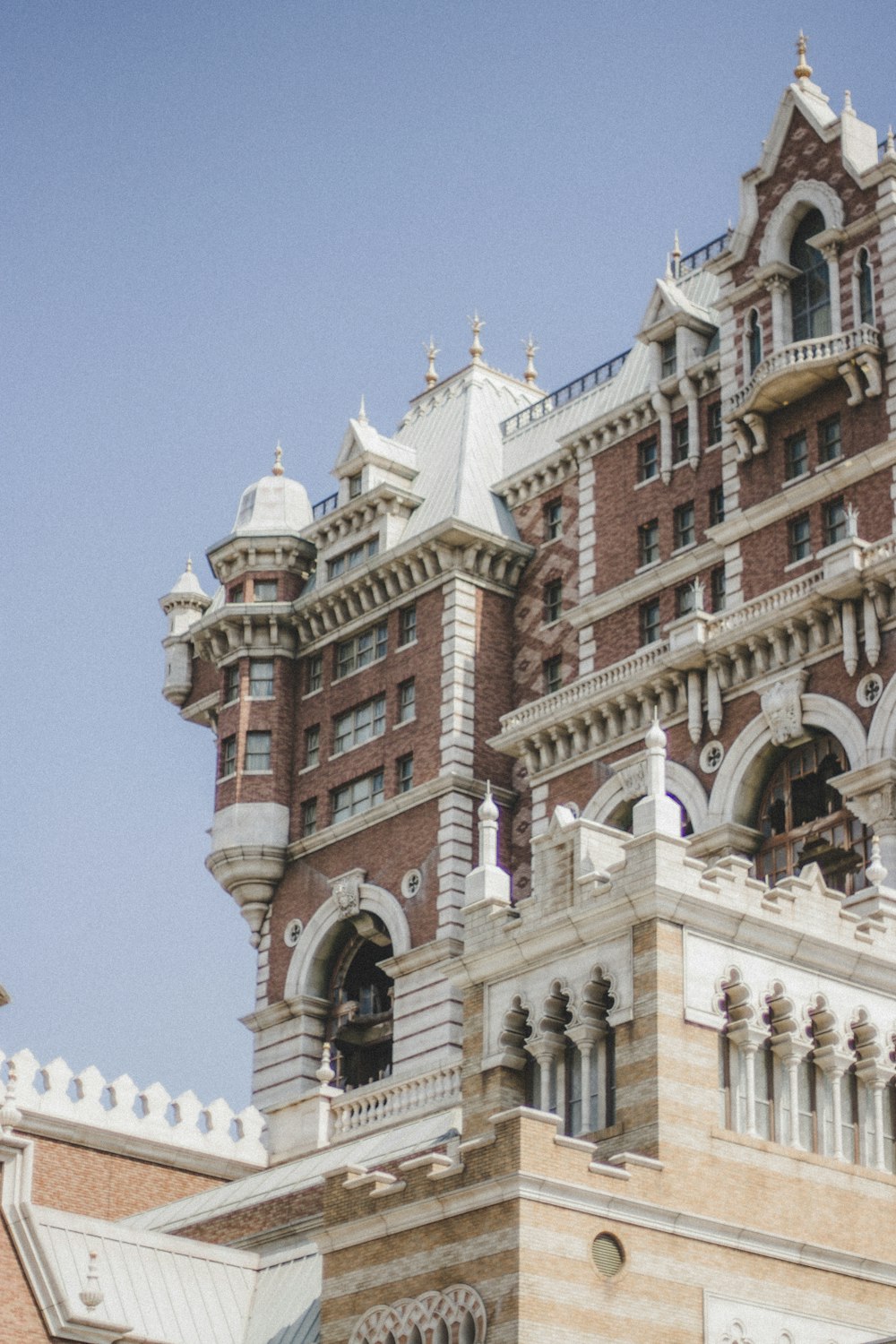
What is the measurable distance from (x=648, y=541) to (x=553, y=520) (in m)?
5.25

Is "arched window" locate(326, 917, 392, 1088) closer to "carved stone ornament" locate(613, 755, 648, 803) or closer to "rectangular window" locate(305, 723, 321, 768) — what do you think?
"rectangular window" locate(305, 723, 321, 768)

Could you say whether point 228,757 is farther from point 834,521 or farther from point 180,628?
point 834,521

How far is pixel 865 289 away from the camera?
67.9 m

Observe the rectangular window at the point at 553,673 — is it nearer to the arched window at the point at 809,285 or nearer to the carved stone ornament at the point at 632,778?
the carved stone ornament at the point at 632,778

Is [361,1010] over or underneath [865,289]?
underneath

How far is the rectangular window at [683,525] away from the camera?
Answer: 73062 mm

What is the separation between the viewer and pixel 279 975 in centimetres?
7894

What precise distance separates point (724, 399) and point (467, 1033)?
1093 inches

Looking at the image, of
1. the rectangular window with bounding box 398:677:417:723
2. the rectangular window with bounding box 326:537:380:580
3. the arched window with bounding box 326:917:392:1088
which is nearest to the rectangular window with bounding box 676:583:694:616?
the rectangular window with bounding box 398:677:417:723

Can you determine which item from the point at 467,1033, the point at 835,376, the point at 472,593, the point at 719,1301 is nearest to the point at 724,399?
the point at 835,376

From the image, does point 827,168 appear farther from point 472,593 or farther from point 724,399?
point 472,593

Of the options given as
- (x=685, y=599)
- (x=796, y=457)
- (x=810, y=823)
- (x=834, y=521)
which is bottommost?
(x=810, y=823)

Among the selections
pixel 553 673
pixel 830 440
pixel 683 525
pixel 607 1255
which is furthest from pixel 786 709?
pixel 607 1255

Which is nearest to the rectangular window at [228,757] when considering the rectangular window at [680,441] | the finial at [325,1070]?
the finial at [325,1070]
